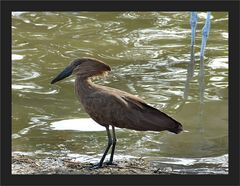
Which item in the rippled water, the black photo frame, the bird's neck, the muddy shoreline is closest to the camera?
the black photo frame

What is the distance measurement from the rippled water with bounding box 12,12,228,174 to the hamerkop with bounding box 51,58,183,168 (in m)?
0.85

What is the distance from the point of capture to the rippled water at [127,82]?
271 inches

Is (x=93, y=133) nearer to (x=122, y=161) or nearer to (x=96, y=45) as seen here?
(x=122, y=161)

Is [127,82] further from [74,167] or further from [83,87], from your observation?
[83,87]

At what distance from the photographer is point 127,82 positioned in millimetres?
9320

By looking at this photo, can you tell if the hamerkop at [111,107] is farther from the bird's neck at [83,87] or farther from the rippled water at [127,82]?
the rippled water at [127,82]

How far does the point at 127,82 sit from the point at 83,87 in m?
3.81

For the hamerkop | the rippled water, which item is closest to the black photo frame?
the hamerkop

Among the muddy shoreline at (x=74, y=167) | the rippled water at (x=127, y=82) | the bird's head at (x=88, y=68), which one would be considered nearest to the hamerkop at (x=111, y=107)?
the bird's head at (x=88, y=68)

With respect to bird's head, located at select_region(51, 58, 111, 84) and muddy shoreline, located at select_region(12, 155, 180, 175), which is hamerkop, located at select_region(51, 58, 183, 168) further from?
muddy shoreline, located at select_region(12, 155, 180, 175)

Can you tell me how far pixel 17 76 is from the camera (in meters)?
9.37

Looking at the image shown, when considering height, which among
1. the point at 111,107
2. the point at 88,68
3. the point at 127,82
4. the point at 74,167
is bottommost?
the point at 127,82

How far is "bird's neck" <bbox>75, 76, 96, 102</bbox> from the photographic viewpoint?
5520 millimetres

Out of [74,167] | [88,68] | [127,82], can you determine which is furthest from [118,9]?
[127,82]
